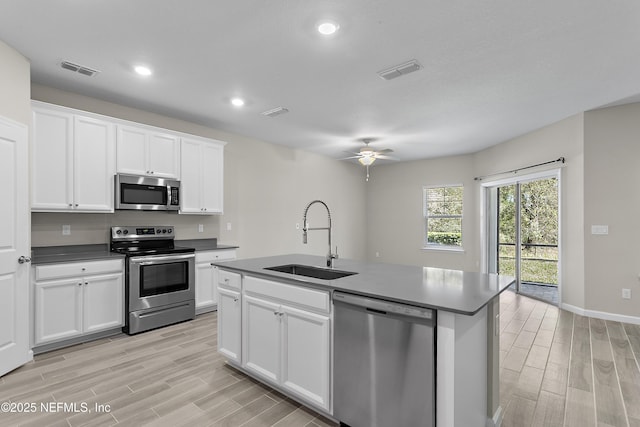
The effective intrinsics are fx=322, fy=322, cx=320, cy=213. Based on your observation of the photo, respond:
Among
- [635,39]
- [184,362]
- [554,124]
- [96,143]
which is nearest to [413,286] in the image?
[184,362]

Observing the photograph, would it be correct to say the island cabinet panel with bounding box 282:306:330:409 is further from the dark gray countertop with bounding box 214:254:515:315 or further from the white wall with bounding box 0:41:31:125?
the white wall with bounding box 0:41:31:125

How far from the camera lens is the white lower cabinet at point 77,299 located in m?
3.01

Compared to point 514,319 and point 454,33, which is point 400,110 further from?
point 514,319

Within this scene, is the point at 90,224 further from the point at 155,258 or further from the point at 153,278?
the point at 153,278

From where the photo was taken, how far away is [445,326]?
5.02 ft

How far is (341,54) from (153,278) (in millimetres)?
3118

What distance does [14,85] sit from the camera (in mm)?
2721

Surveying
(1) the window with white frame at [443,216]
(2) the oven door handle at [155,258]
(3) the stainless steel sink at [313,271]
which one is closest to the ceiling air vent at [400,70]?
(3) the stainless steel sink at [313,271]

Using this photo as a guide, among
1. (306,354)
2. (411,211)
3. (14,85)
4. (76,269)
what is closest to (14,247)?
(76,269)

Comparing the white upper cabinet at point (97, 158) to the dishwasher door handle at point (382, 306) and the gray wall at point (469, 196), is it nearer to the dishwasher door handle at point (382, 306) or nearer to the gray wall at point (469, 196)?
the dishwasher door handle at point (382, 306)

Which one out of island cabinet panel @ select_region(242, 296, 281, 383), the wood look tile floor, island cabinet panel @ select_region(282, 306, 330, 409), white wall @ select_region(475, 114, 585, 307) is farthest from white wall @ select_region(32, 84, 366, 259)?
white wall @ select_region(475, 114, 585, 307)

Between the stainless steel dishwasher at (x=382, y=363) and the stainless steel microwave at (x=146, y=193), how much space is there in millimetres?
2941

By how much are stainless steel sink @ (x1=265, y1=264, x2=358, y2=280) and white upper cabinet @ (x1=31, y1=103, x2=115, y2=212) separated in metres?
2.26

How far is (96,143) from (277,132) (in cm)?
250
